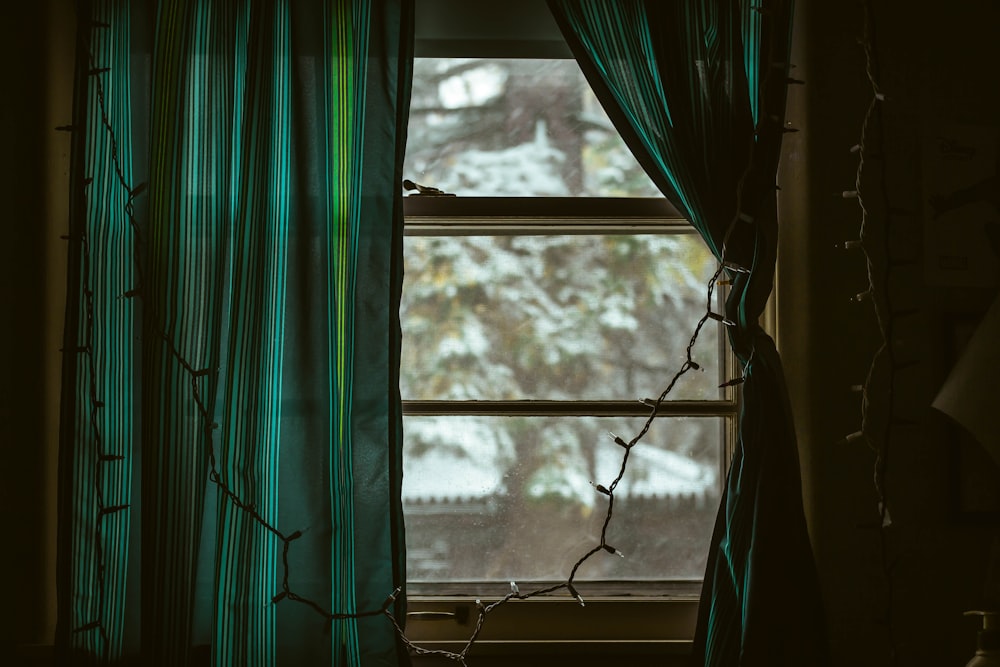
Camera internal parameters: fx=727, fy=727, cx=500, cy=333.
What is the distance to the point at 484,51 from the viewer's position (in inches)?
56.8

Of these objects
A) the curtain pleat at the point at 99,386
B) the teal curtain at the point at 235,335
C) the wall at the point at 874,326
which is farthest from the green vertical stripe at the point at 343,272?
the wall at the point at 874,326

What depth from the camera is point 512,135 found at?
4.74ft

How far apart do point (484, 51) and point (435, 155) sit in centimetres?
23

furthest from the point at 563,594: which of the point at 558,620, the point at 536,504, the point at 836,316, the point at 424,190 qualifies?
the point at 424,190

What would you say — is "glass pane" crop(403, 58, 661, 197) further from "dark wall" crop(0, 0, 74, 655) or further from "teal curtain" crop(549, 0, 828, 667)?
"dark wall" crop(0, 0, 74, 655)

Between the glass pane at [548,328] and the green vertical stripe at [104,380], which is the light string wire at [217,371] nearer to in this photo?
the green vertical stripe at [104,380]

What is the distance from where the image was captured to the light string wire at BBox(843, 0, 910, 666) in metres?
1.23

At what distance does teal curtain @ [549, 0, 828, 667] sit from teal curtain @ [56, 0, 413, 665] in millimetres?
423

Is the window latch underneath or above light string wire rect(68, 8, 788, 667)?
above

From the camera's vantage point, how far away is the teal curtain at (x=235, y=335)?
1.23 metres

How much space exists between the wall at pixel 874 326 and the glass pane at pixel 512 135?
34 cm

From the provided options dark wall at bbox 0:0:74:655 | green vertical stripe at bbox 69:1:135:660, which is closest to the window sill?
green vertical stripe at bbox 69:1:135:660

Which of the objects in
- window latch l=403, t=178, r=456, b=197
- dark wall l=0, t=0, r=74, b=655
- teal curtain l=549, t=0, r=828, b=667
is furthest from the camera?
window latch l=403, t=178, r=456, b=197

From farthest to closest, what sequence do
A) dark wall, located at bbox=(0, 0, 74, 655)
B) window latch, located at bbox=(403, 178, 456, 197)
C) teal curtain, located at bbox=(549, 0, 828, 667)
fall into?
window latch, located at bbox=(403, 178, 456, 197) < dark wall, located at bbox=(0, 0, 74, 655) < teal curtain, located at bbox=(549, 0, 828, 667)
